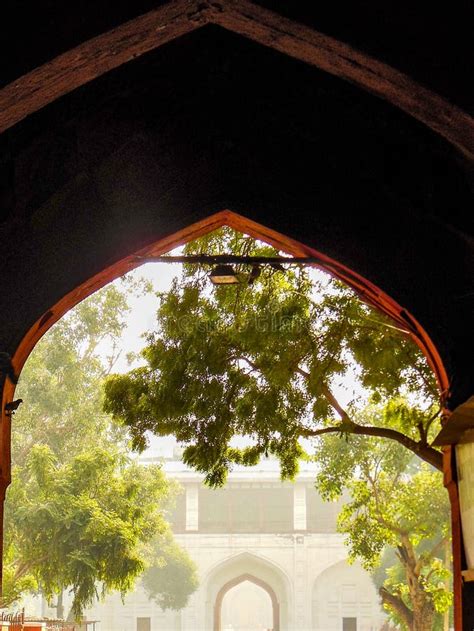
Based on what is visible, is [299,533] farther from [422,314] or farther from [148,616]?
[422,314]

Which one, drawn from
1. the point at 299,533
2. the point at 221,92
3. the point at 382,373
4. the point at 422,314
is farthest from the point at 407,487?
the point at 299,533

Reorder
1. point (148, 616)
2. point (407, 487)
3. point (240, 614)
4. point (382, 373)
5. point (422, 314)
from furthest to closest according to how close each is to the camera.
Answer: point (240, 614), point (148, 616), point (407, 487), point (382, 373), point (422, 314)

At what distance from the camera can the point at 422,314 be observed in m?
7.91

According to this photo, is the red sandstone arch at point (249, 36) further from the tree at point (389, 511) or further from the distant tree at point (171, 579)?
the distant tree at point (171, 579)

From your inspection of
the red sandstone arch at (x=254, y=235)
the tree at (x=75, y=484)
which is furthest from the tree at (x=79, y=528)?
the red sandstone arch at (x=254, y=235)

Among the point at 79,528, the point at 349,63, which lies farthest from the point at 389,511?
the point at 349,63

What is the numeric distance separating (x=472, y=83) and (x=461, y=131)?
0.78ft

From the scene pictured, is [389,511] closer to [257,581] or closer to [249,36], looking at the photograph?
[249,36]

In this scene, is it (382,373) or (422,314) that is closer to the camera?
(422,314)

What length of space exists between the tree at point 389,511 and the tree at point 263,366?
2.84m

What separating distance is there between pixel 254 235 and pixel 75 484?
11.6 metres

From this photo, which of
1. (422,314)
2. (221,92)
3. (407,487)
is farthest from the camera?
(407,487)

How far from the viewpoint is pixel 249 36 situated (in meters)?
5.38

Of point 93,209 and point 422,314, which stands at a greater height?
point 93,209
